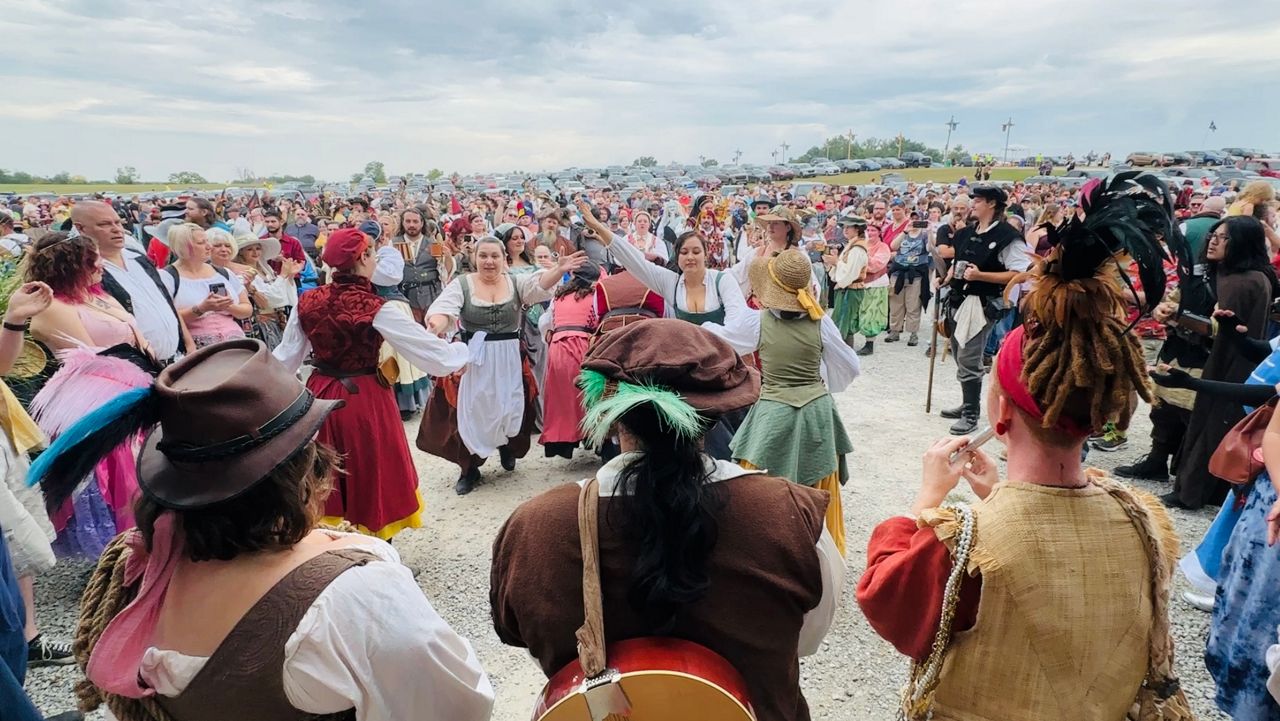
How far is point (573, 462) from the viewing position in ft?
19.5

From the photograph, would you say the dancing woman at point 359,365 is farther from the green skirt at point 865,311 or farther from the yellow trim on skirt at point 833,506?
the green skirt at point 865,311

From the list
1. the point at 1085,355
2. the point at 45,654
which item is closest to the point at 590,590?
the point at 1085,355

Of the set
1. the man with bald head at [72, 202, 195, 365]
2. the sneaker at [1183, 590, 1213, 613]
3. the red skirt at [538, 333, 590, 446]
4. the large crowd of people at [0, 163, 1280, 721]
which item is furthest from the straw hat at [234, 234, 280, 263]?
the sneaker at [1183, 590, 1213, 613]

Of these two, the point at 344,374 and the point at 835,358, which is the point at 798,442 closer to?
the point at 835,358

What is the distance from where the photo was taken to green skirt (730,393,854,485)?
3.59 meters

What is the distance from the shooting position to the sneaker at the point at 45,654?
3285mm

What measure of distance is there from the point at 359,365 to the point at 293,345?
1.36 feet

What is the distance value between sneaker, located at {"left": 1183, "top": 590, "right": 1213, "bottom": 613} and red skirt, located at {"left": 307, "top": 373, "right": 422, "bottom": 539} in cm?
425

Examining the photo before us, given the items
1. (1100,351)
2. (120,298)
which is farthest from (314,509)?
(120,298)

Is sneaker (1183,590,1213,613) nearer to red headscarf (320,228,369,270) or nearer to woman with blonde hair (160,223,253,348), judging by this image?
red headscarf (320,228,369,270)

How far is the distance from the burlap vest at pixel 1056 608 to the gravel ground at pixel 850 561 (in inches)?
66.1

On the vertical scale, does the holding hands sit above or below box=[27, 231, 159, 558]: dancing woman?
above

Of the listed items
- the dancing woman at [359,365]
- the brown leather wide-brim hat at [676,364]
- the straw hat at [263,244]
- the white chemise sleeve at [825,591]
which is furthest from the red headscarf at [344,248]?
the straw hat at [263,244]

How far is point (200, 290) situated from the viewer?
17.2ft
